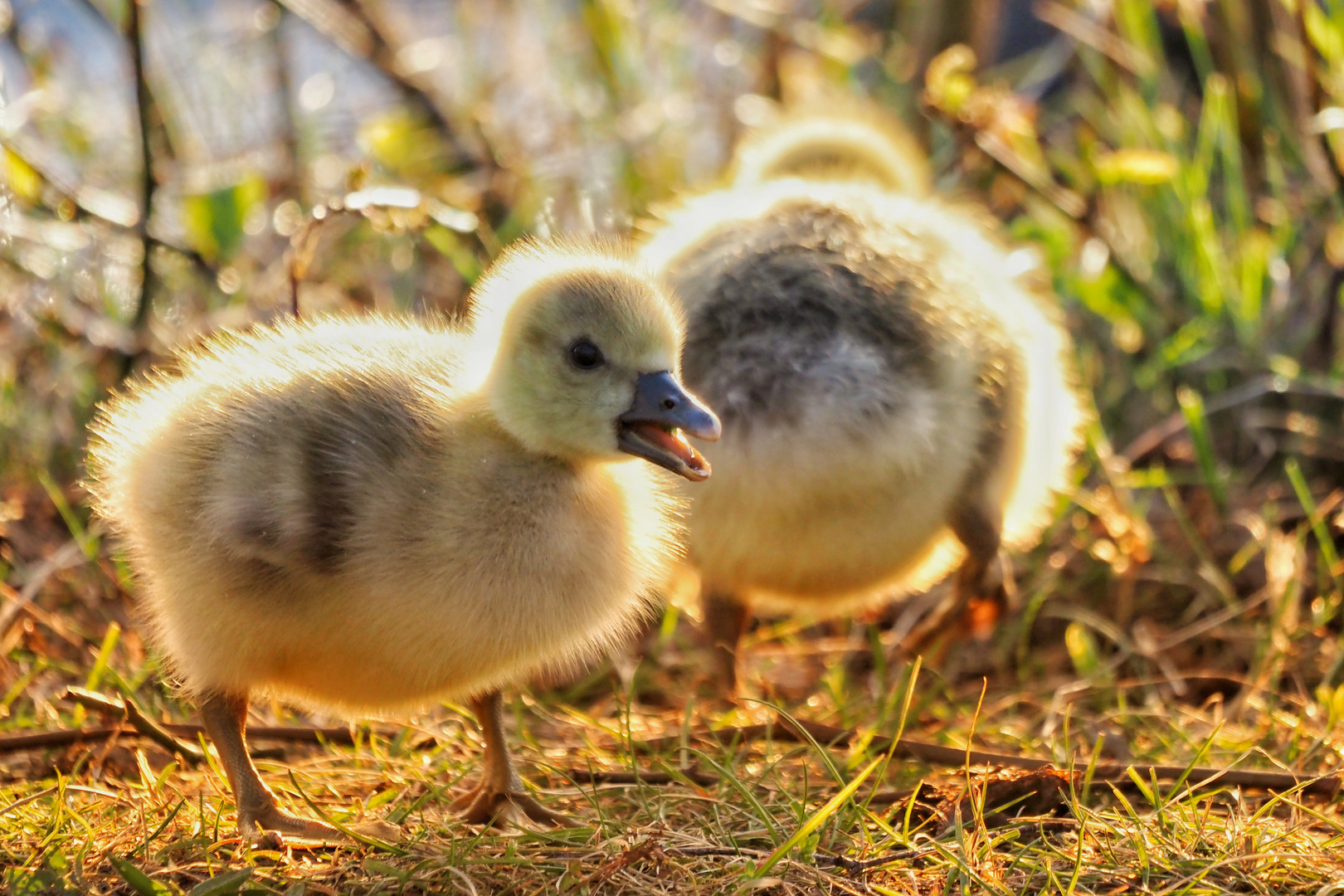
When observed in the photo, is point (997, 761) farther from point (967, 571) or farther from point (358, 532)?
point (358, 532)

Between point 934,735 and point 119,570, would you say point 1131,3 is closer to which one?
point 934,735

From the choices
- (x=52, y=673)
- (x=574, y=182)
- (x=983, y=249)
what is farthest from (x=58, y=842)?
(x=574, y=182)

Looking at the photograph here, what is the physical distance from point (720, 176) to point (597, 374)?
2.58m

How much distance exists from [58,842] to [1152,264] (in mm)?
3107

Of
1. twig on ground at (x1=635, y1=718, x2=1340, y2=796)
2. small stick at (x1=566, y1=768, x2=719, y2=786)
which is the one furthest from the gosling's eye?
small stick at (x1=566, y1=768, x2=719, y2=786)

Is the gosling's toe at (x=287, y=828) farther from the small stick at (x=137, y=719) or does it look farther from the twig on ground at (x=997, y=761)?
the twig on ground at (x=997, y=761)

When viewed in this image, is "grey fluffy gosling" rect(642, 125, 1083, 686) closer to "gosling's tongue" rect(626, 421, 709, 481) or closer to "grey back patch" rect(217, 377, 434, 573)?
"gosling's tongue" rect(626, 421, 709, 481)

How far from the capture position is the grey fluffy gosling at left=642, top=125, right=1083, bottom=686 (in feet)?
7.66

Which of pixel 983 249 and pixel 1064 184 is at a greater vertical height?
pixel 983 249

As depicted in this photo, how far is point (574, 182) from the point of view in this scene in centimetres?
427

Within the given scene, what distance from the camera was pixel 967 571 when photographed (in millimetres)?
2854

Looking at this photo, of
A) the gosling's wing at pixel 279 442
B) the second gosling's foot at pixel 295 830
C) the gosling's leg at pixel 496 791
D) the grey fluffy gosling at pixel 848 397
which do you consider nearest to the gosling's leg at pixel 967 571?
the grey fluffy gosling at pixel 848 397

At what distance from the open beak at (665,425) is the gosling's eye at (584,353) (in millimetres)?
62

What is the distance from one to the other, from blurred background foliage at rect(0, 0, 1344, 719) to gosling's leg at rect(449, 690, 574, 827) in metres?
0.85
